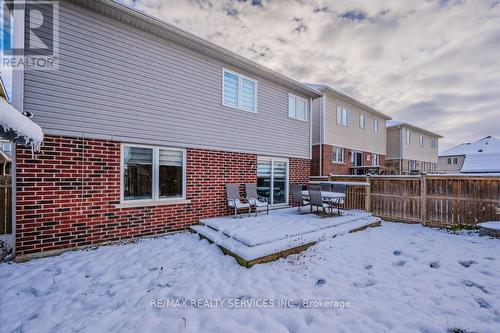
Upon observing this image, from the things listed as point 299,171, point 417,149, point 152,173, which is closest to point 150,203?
point 152,173

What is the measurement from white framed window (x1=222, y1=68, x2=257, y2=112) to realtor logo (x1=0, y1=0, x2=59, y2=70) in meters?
4.26

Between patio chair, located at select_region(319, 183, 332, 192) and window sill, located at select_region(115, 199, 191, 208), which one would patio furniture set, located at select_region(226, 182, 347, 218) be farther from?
window sill, located at select_region(115, 199, 191, 208)

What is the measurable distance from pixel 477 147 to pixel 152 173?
182ft

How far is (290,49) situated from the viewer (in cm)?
905

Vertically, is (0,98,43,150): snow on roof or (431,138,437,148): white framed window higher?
(431,138,437,148): white framed window

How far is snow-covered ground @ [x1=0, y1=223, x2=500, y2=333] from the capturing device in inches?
97.1

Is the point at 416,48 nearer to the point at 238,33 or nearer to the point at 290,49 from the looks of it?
the point at 290,49

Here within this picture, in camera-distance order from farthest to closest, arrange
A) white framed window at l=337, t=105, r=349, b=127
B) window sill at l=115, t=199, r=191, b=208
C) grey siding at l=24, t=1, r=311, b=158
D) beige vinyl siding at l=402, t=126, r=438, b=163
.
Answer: beige vinyl siding at l=402, t=126, r=438, b=163
white framed window at l=337, t=105, r=349, b=127
window sill at l=115, t=199, r=191, b=208
grey siding at l=24, t=1, r=311, b=158

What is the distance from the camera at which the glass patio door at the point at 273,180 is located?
8539 mm

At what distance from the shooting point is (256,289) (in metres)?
3.25

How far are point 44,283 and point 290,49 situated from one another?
10.2m

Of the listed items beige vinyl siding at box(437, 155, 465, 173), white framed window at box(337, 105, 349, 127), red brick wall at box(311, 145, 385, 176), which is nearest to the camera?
red brick wall at box(311, 145, 385, 176)

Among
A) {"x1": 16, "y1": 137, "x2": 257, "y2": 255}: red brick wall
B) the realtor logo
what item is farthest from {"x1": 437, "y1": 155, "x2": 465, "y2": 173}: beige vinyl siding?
the realtor logo

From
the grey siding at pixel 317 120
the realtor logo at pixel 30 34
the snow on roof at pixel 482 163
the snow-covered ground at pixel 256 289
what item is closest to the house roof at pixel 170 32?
the realtor logo at pixel 30 34
